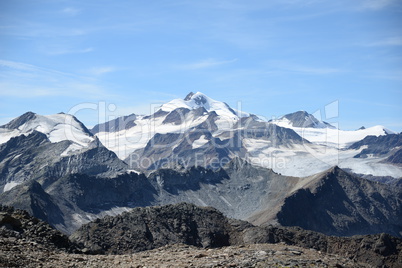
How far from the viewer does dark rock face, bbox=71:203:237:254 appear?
103312mm

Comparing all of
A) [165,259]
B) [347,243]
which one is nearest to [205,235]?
[347,243]

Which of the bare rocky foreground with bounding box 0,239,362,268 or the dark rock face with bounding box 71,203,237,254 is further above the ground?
the bare rocky foreground with bounding box 0,239,362,268

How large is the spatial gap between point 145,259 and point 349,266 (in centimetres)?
926

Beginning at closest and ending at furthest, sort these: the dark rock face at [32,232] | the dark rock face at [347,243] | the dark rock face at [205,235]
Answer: the dark rock face at [32,232] → the dark rock face at [205,235] → the dark rock face at [347,243]

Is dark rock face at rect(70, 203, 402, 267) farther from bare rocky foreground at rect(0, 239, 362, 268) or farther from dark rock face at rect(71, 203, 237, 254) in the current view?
bare rocky foreground at rect(0, 239, 362, 268)

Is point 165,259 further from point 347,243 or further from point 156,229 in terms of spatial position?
point 347,243

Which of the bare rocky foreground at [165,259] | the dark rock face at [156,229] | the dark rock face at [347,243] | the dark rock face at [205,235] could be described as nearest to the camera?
the bare rocky foreground at [165,259]

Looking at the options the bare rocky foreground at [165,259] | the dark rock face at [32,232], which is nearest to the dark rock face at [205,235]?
the dark rock face at [32,232]

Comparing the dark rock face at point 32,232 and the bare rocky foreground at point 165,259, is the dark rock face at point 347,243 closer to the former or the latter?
the dark rock face at point 32,232

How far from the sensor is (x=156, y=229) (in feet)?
371

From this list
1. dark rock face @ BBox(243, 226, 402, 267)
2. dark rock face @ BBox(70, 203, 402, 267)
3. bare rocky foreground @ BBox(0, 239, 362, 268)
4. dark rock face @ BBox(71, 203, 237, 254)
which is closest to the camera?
bare rocky foreground @ BBox(0, 239, 362, 268)

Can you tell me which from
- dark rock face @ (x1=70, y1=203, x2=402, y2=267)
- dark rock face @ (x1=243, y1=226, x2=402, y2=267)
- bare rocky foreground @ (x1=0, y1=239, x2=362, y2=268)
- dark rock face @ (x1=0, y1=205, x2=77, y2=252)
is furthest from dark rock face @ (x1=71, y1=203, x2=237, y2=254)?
bare rocky foreground @ (x1=0, y1=239, x2=362, y2=268)

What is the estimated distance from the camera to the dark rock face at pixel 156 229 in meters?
103

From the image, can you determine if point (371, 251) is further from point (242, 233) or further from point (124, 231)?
point (124, 231)
